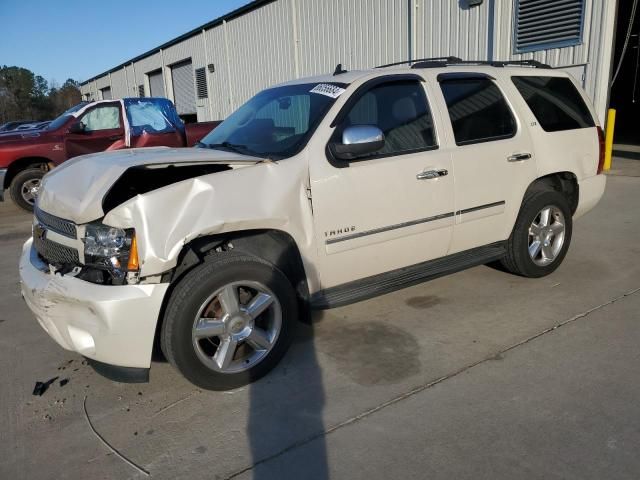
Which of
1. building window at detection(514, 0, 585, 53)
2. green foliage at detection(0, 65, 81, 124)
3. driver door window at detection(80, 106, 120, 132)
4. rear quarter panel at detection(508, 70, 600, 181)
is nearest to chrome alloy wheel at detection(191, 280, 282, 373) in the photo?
rear quarter panel at detection(508, 70, 600, 181)

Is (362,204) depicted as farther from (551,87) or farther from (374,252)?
(551,87)

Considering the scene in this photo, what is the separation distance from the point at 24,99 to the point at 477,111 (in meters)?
79.3

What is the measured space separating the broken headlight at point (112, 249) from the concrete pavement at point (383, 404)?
2.89 ft

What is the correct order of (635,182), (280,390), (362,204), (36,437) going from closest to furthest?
(36,437)
(280,390)
(362,204)
(635,182)

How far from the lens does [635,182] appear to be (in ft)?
31.2

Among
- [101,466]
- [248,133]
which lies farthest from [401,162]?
[101,466]

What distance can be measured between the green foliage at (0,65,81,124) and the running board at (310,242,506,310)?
2894 inches

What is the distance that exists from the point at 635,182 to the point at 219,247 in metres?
9.09

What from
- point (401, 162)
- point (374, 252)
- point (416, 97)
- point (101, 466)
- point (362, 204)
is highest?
point (416, 97)

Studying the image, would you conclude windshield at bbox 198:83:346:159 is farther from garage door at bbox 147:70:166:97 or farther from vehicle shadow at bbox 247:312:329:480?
garage door at bbox 147:70:166:97

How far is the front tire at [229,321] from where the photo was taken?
2.88m

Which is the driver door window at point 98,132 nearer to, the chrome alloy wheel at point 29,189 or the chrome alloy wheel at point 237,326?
the chrome alloy wheel at point 29,189

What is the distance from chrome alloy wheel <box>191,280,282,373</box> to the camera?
9.89ft

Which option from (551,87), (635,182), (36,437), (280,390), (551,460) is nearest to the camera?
(551,460)
